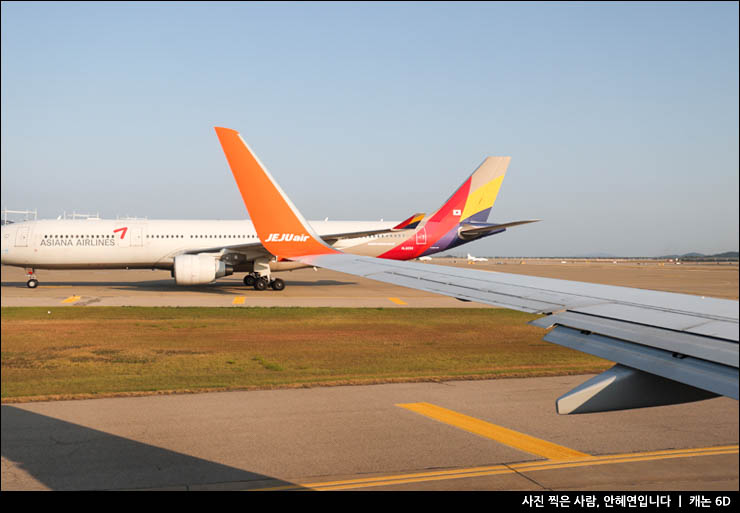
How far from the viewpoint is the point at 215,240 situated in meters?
29.2

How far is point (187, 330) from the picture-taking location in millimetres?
15469

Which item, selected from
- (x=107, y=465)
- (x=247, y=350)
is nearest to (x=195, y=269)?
(x=247, y=350)

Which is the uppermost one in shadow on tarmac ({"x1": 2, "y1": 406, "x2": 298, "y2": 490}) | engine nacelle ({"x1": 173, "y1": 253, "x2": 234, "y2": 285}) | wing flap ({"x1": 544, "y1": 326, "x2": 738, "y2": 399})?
wing flap ({"x1": 544, "y1": 326, "x2": 738, "y2": 399})

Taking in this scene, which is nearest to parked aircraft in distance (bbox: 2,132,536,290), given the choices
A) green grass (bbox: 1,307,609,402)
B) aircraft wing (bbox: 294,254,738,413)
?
green grass (bbox: 1,307,609,402)

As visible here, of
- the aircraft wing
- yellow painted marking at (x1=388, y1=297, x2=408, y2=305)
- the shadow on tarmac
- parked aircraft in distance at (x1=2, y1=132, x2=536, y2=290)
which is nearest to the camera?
the aircraft wing

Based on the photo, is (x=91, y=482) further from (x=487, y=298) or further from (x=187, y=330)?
(x=187, y=330)

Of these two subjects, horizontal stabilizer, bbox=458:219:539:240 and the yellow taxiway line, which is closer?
the yellow taxiway line

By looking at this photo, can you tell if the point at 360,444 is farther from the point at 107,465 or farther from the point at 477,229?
the point at 477,229

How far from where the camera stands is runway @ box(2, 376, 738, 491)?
17.8 ft

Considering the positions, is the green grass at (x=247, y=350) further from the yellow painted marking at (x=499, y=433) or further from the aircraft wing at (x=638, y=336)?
the aircraft wing at (x=638, y=336)

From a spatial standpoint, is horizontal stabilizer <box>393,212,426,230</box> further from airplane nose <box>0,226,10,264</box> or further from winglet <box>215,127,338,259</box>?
winglet <box>215,127,338,259</box>

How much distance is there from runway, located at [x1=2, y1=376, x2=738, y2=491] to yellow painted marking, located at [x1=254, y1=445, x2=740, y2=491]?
0.8 inches

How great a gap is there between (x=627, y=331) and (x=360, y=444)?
4.38 meters
